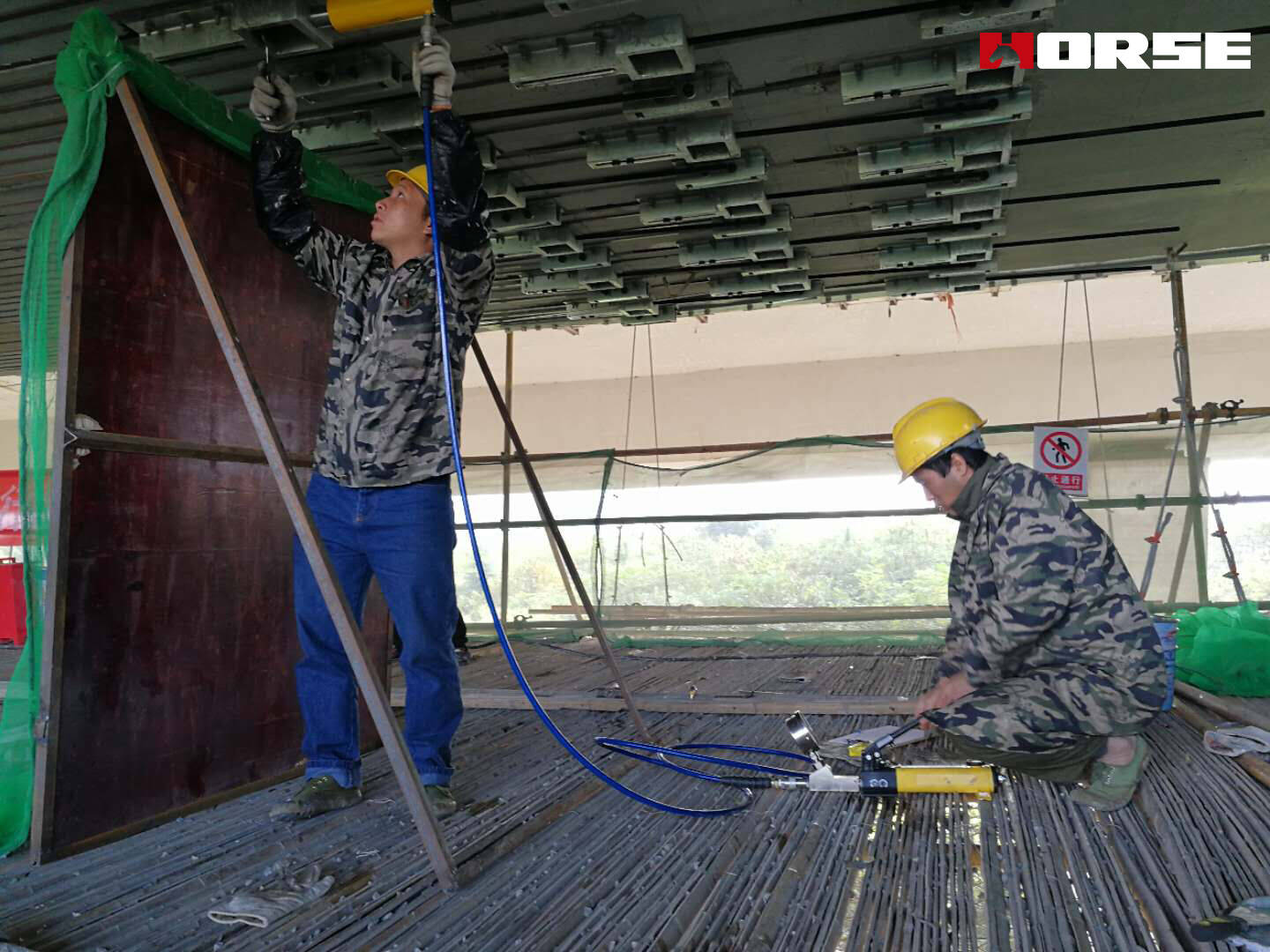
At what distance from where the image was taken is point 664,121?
3598 millimetres

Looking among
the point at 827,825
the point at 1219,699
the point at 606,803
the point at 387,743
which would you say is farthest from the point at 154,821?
the point at 1219,699

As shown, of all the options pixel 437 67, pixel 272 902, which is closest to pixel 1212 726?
pixel 272 902

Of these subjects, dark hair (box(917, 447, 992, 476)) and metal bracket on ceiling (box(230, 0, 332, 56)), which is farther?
dark hair (box(917, 447, 992, 476))

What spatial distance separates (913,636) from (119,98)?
555 cm

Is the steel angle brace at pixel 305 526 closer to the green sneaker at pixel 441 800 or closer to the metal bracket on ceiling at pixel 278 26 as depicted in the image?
the green sneaker at pixel 441 800

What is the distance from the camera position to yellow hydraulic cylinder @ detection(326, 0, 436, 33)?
92.7 inches

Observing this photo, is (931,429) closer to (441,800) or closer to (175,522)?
(441,800)

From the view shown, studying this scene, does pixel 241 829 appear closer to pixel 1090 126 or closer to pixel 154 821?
pixel 154 821

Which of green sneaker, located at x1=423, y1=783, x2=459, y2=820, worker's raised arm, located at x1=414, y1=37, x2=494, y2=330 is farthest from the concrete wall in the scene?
green sneaker, located at x1=423, y1=783, x2=459, y2=820

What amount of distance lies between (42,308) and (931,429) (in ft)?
9.17

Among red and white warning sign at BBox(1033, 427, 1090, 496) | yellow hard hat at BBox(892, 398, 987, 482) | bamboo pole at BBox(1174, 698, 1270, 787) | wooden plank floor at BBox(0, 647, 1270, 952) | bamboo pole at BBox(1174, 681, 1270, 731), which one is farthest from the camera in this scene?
red and white warning sign at BBox(1033, 427, 1090, 496)

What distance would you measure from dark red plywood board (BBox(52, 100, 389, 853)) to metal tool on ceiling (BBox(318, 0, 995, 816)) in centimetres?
82

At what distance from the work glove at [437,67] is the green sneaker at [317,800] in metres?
2.02

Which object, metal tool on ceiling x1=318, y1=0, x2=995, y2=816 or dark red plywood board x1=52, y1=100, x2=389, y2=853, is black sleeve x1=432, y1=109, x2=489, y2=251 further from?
dark red plywood board x1=52, y1=100, x2=389, y2=853
